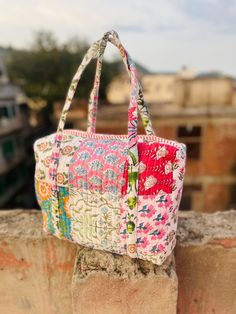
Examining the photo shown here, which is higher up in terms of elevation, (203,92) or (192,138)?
(203,92)

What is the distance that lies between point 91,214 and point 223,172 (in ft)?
35.1

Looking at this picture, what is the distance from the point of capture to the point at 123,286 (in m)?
1.25

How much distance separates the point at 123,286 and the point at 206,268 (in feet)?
1.69

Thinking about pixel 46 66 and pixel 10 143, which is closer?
Result: pixel 10 143

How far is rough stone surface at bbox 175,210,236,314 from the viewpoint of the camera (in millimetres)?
1488

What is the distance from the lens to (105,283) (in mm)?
1253

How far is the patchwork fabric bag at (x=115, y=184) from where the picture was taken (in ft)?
3.61

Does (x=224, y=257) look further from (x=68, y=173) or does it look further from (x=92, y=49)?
(x=92, y=49)

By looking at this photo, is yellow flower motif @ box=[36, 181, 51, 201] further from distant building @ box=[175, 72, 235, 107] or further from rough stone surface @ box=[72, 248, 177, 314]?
distant building @ box=[175, 72, 235, 107]

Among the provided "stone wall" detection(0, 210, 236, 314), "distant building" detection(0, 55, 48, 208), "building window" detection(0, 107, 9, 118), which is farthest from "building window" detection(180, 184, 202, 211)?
"stone wall" detection(0, 210, 236, 314)

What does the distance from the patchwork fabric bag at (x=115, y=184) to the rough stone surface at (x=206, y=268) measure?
331 mm

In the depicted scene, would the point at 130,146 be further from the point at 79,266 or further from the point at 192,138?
the point at 192,138

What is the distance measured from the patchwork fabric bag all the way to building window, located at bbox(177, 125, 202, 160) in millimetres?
9616

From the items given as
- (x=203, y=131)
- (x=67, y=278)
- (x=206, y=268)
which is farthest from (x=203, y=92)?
(x=67, y=278)
